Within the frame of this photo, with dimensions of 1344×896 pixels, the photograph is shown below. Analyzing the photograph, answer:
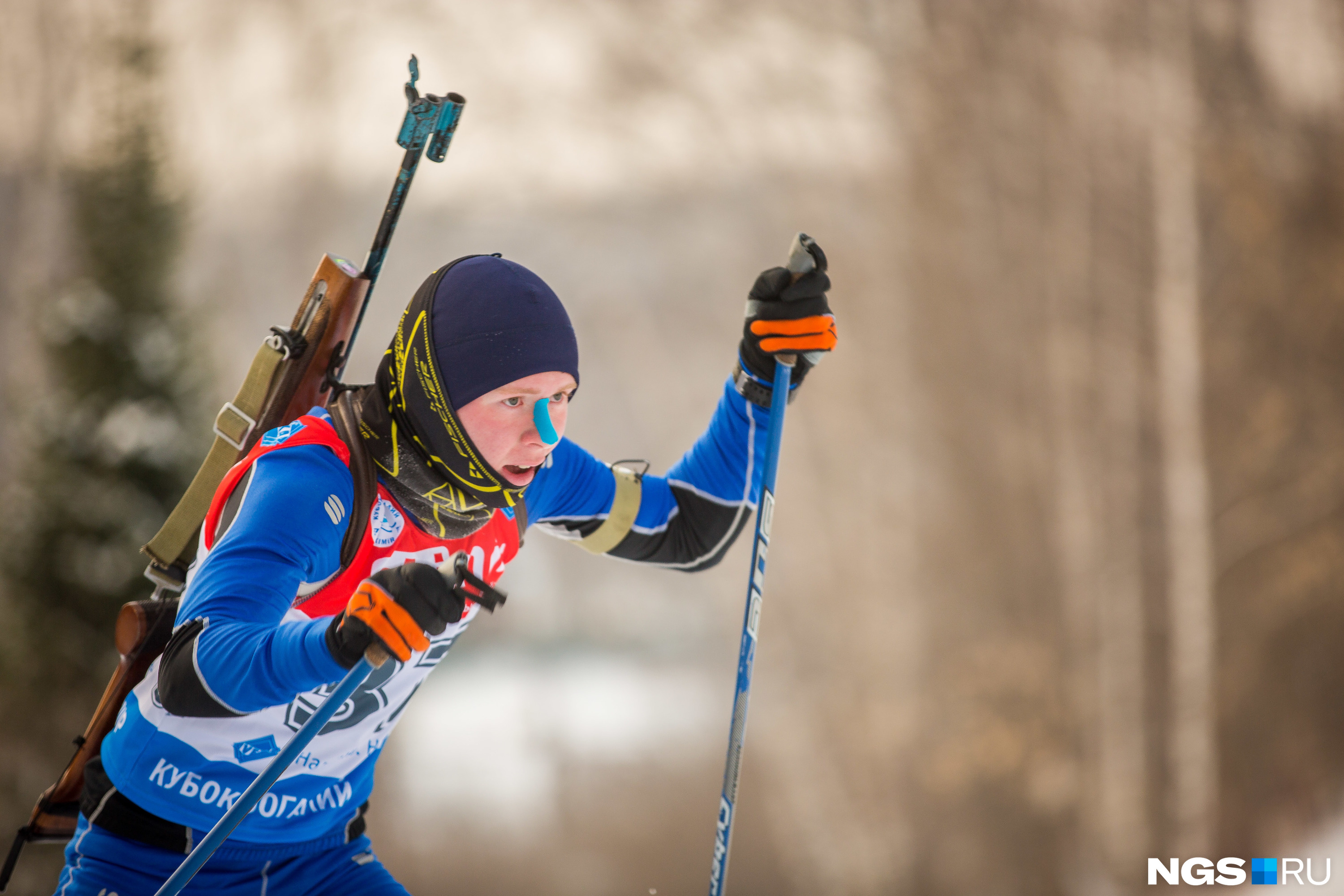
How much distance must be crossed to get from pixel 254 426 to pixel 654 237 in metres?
2.46

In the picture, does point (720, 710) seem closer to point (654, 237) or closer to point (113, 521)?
point (654, 237)

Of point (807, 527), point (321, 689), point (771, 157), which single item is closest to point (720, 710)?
point (807, 527)

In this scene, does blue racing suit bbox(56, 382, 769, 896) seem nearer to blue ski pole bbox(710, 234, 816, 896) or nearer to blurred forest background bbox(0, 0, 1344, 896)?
blue ski pole bbox(710, 234, 816, 896)

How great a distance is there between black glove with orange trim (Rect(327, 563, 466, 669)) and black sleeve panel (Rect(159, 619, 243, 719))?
171mm

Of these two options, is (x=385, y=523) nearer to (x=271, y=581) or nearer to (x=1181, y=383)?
(x=271, y=581)

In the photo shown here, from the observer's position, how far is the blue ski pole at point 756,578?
160 centimetres

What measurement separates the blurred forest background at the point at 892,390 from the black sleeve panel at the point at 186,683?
2598 millimetres

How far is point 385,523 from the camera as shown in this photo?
1298 mm

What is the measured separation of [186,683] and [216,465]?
1.67 ft

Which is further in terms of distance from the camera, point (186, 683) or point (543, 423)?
point (543, 423)

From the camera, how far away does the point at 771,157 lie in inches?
145

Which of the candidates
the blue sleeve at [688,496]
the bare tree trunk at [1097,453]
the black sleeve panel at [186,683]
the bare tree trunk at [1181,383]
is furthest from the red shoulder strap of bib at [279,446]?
the bare tree trunk at [1181,383]

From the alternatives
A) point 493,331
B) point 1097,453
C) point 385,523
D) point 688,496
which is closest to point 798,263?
point 688,496

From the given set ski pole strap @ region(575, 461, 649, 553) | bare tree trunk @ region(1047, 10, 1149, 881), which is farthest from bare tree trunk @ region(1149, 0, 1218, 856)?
ski pole strap @ region(575, 461, 649, 553)
